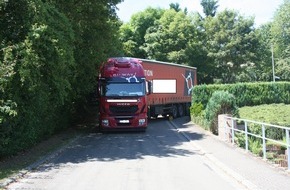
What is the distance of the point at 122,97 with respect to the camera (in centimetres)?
2238

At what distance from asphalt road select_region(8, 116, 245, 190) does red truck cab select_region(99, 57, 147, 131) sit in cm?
428

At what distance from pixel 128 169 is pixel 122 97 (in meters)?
11.0

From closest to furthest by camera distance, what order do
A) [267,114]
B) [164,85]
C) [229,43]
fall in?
1. [164,85]
2. [267,114]
3. [229,43]

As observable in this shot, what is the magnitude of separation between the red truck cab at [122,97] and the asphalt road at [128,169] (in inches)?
168

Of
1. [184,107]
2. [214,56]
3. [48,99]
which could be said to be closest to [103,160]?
[48,99]

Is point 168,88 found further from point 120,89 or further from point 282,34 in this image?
point 282,34

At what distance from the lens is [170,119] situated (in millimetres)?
33188

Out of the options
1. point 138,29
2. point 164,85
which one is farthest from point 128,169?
point 138,29

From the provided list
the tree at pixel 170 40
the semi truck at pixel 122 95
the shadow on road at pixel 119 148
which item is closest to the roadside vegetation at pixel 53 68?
the semi truck at pixel 122 95

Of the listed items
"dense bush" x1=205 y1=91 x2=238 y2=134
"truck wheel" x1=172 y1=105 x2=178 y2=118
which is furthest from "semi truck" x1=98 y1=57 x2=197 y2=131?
"truck wheel" x1=172 y1=105 x2=178 y2=118

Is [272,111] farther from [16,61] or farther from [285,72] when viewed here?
[285,72]

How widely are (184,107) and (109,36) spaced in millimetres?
15984

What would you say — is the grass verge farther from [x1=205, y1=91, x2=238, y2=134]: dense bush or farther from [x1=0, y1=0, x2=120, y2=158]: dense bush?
[x1=205, y1=91, x2=238, y2=134]: dense bush

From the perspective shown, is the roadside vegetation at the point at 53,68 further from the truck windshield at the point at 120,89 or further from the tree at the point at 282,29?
the tree at the point at 282,29
